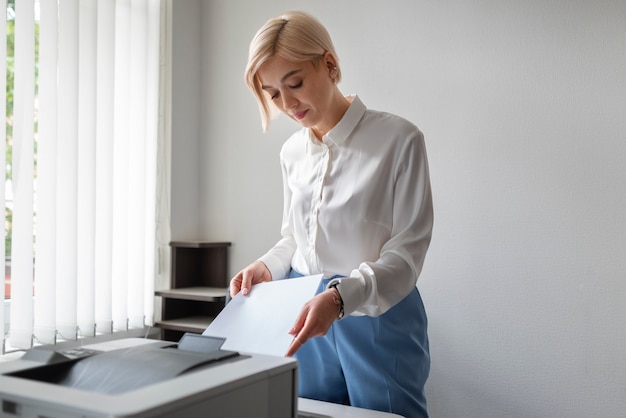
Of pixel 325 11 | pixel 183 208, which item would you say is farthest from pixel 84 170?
pixel 325 11

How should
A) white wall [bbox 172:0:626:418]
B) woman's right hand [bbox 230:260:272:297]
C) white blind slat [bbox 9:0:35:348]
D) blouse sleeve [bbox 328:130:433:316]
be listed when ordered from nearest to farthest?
1. blouse sleeve [bbox 328:130:433:316]
2. woman's right hand [bbox 230:260:272:297]
3. white wall [bbox 172:0:626:418]
4. white blind slat [bbox 9:0:35:348]

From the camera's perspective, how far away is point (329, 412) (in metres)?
1.04

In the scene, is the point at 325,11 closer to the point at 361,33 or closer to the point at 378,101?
the point at 361,33

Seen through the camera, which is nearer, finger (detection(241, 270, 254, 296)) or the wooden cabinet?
finger (detection(241, 270, 254, 296))

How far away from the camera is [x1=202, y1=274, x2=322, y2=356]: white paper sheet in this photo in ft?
3.24

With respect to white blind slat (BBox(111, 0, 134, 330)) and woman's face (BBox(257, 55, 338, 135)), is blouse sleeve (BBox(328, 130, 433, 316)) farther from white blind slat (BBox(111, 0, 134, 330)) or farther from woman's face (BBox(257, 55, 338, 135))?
white blind slat (BBox(111, 0, 134, 330))

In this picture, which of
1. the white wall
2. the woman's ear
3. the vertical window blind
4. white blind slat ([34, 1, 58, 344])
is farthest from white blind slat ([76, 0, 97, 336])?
the woman's ear

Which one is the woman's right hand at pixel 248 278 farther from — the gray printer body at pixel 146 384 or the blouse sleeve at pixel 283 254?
the gray printer body at pixel 146 384

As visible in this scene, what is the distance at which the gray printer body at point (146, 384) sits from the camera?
632 mm

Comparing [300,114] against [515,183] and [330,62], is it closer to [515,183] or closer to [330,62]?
[330,62]

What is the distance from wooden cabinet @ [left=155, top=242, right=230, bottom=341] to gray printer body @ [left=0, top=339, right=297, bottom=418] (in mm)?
1624

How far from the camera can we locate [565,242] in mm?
1997

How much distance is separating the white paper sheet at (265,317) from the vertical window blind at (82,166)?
1206mm

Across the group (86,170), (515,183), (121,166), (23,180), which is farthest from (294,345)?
(121,166)
